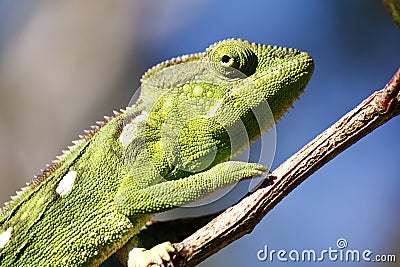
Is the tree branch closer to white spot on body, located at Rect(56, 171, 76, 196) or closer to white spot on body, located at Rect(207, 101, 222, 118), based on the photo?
white spot on body, located at Rect(207, 101, 222, 118)

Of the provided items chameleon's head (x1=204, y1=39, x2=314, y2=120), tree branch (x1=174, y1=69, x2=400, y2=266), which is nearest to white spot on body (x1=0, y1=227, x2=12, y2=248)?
tree branch (x1=174, y1=69, x2=400, y2=266)

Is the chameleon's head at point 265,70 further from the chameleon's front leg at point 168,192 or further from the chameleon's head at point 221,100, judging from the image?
the chameleon's front leg at point 168,192

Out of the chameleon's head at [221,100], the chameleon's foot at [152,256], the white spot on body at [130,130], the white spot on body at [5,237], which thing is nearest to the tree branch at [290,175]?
the chameleon's foot at [152,256]

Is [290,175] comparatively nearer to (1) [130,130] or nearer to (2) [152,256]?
(2) [152,256]

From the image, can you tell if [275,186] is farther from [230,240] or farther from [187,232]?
[187,232]

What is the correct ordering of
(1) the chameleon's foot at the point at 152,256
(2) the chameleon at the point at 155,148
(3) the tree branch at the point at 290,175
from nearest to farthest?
(3) the tree branch at the point at 290,175
(1) the chameleon's foot at the point at 152,256
(2) the chameleon at the point at 155,148

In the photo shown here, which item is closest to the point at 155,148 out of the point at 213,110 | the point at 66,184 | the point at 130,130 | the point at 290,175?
the point at 130,130
